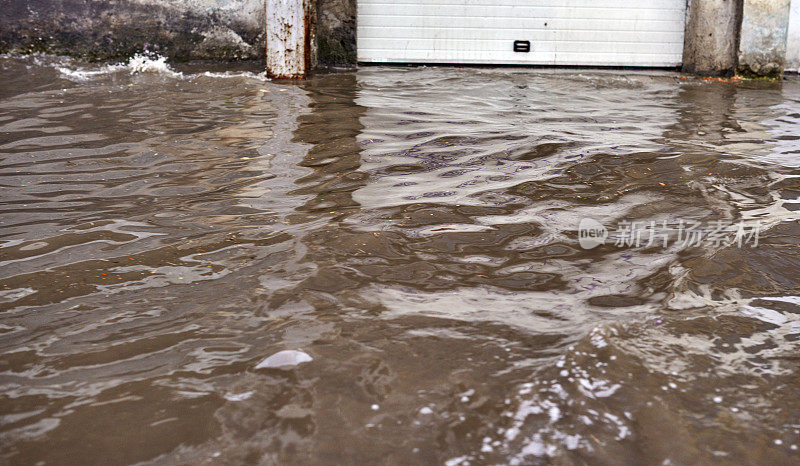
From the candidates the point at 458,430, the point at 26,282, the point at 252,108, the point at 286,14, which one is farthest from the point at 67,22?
the point at 458,430

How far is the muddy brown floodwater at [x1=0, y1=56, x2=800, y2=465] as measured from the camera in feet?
4.78

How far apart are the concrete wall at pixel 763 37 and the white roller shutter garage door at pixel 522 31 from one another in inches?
29.5

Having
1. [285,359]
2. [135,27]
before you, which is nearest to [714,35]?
[135,27]

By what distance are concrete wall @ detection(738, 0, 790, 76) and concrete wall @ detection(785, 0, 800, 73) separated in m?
0.11

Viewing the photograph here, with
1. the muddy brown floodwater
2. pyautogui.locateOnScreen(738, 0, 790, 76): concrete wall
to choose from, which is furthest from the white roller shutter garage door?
the muddy brown floodwater

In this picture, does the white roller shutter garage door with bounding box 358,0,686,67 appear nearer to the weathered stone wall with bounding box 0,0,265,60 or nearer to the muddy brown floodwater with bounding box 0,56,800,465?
the weathered stone wall with bounding box 0,0,265,60

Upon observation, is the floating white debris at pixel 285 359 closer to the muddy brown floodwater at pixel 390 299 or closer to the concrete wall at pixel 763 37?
the muddy brown floodwater at pixel 390 299

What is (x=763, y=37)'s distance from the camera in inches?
300

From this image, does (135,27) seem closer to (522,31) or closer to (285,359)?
(522,31)

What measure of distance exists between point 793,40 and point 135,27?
7610 millimetres

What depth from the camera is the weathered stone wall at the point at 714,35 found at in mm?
7652

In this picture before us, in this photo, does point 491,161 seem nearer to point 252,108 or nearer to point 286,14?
point 252,108

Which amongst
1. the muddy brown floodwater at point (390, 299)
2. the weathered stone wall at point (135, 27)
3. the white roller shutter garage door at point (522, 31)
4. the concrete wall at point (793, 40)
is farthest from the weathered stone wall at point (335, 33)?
→ the concrete wall at point (793, 40)

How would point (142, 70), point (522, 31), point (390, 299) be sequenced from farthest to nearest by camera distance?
point (522, 31) → point (142, 70) → point (390, 299)
